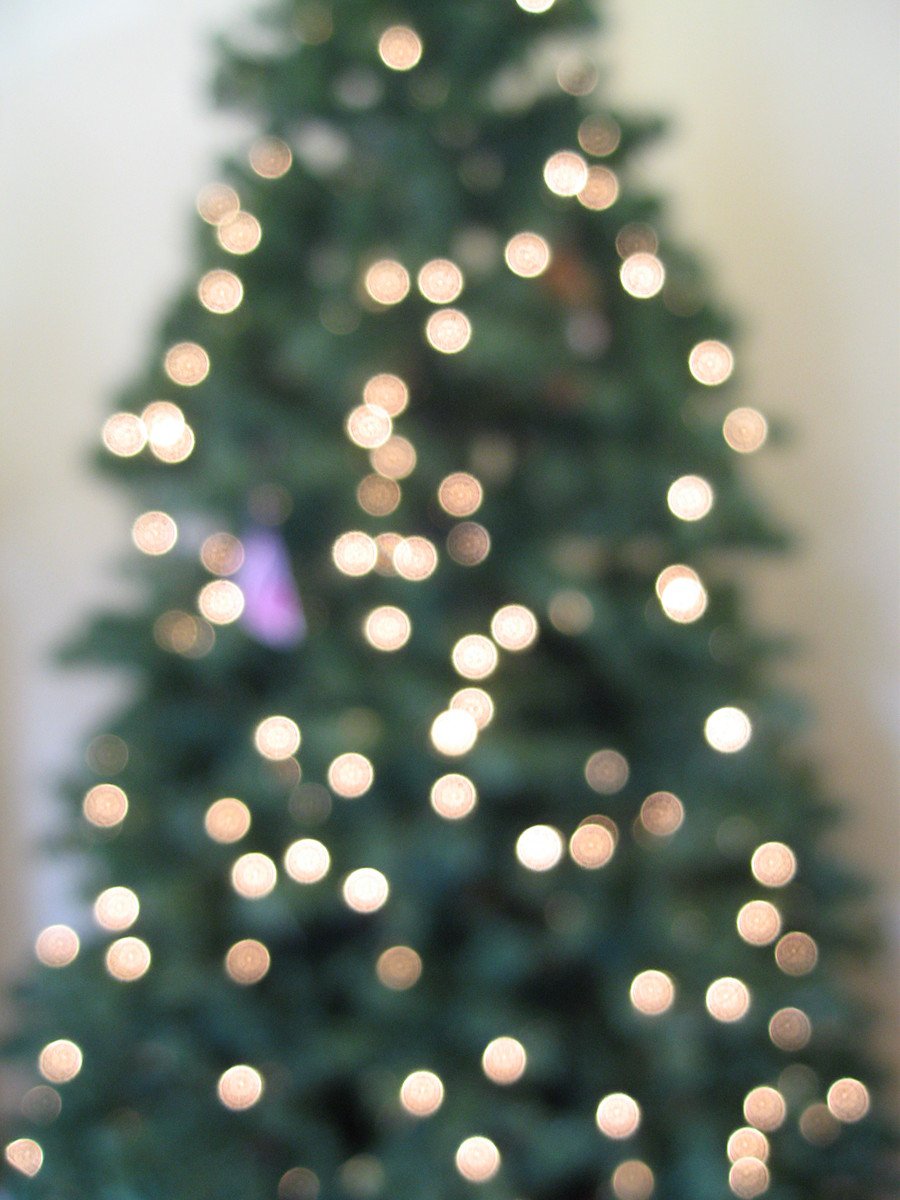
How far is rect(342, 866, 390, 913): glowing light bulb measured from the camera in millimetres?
855

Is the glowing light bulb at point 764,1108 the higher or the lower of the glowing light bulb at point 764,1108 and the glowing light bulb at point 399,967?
the lower

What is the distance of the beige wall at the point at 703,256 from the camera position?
1.40 metres

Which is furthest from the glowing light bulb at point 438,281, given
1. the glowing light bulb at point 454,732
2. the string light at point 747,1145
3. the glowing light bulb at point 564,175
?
the string light at point 747,1145

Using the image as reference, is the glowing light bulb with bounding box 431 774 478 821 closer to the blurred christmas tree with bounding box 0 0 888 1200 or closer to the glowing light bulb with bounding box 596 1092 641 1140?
the blurred christmas tree with bounding box 0 0 888 1200

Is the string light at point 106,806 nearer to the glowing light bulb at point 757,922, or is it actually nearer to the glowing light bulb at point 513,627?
the glowing light bulb at point 513,627

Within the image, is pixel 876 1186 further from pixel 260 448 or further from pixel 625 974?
pixel 260 448

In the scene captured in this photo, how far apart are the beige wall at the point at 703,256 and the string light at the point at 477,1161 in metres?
0.73

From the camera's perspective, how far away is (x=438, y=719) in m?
0.85

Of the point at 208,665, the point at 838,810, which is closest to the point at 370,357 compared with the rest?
the point at 208,665

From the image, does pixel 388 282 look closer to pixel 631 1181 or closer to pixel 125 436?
pixel 125 436

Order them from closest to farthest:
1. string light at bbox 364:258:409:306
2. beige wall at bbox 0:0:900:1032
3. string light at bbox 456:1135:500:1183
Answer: string light at bbox 456:1135:500:1183 → string light at bbox 364:258:409:306 → beige wall at bbox 0:0:900:1032

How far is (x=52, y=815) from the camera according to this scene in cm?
161

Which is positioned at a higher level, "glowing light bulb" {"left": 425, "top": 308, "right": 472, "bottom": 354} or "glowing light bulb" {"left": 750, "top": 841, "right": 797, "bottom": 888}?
"glowing light bulb" {"left": 425, "top": 308, "right": 472, "bottom": 354}

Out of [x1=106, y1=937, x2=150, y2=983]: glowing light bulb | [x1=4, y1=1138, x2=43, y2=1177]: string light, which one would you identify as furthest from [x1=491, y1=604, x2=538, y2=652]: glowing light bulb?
[x1=4, y1=1138, x2=43, y2=1177]: string light
